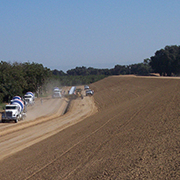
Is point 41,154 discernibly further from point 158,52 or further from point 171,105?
point 158,52

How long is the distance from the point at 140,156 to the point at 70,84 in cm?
12577

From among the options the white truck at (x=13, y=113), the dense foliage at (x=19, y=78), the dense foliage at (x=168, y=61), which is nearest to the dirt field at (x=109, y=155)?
the white truck at (x=13, y=113)

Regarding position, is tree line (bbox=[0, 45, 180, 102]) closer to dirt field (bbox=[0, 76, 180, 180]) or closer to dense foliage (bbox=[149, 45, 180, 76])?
A: dense foliage (bbox=[149, 45, 180, 76])

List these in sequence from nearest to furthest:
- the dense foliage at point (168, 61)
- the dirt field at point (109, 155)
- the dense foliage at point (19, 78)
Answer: the dirt field at point (109, 155) → the dense foliage at point (19, 78) → the dense foliage at point (168, 61)

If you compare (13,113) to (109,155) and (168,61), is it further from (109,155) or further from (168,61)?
(168,61)

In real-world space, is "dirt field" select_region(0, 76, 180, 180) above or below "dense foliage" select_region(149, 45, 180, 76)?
→ below

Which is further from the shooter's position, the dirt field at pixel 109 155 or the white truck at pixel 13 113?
the white truck at pixel 13 113

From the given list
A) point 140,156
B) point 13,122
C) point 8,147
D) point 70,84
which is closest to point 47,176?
point 140,156

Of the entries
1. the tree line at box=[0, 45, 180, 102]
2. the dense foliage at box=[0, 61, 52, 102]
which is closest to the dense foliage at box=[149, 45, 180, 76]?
the tree line at box=[0, 45, 180, 102]

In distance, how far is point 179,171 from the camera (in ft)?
34.7

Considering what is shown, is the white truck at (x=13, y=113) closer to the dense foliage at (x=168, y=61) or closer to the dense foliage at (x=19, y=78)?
the dense foliage at (x=19, y=78)

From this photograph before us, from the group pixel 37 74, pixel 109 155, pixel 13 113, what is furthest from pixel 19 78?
pixel 109 155

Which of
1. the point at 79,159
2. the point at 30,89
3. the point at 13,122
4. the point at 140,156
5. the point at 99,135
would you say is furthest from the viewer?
the point at 30,89

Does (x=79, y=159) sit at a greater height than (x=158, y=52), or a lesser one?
lesser
